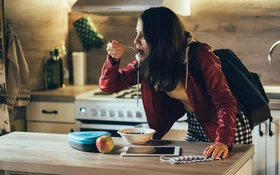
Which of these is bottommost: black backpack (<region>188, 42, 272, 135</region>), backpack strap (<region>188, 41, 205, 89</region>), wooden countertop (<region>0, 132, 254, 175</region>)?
wooden countertop (<region>0, 132, 254, 175</region>)

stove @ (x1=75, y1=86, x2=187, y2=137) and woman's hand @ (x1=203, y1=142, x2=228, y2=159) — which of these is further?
stove @ (x1=75, y1=86, x2=187, y2=137)

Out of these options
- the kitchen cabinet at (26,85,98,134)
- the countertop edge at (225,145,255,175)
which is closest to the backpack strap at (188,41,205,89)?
the countertop edge at (225,145,255,175)

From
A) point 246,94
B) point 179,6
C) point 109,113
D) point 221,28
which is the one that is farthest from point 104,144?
point 221,28

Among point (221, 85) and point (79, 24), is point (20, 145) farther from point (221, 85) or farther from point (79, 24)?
point (79, 24)

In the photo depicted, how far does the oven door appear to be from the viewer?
12.6ft

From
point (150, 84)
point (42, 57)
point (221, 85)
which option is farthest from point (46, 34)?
point (221, 85)

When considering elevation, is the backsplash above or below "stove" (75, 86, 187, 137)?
above

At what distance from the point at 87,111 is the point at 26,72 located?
0.53 m

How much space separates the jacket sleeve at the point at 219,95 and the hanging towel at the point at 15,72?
1.73 meters

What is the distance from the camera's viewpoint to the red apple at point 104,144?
2.35m

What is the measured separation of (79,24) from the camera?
4.60 m

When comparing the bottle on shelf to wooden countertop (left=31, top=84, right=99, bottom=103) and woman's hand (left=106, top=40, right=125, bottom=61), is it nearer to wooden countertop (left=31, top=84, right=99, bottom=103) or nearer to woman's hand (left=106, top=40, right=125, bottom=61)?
wooden countertop (left=31, top=84, right=99, bottom=103)

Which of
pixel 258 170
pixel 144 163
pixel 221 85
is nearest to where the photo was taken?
pixel 144 163

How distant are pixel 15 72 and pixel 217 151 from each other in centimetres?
200
